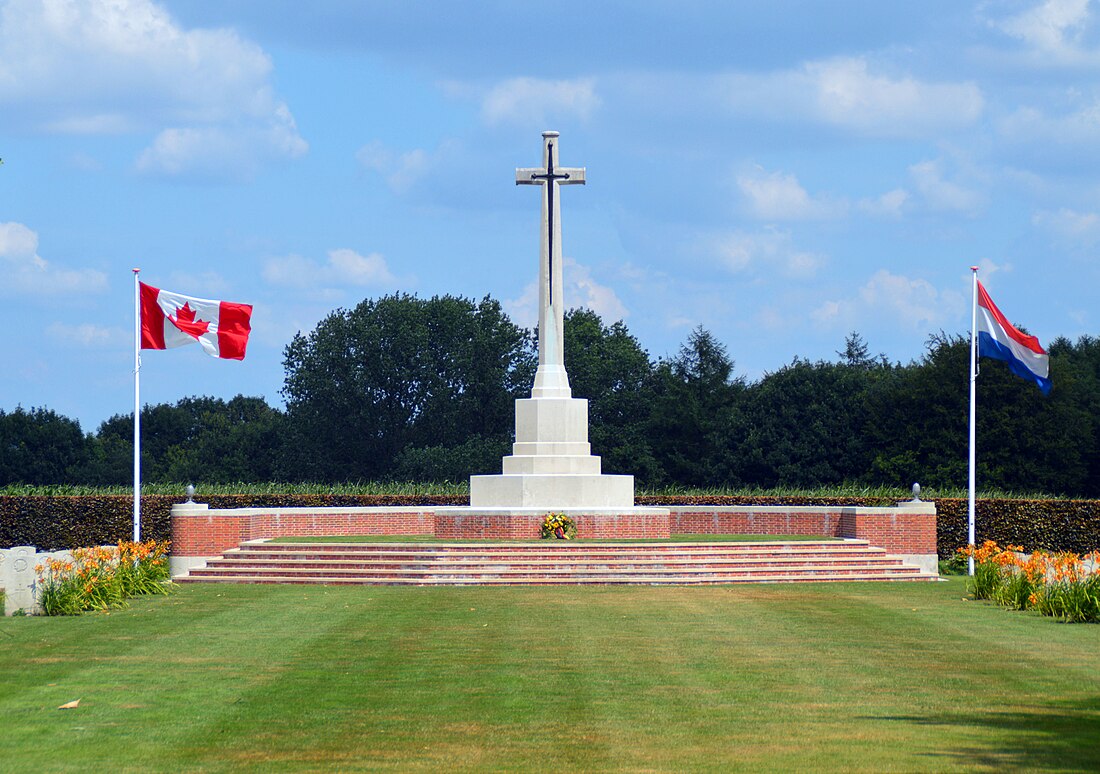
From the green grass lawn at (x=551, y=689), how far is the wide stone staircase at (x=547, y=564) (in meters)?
4.31

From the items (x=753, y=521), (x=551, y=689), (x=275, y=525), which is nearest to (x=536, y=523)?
(x=753, y=521)

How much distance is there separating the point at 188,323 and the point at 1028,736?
2260cm

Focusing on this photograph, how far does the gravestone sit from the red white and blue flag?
331 inches

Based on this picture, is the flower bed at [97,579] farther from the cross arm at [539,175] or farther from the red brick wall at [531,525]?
the cross arm at [539,175]

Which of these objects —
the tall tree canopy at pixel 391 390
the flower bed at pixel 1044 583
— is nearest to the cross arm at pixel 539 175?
the flower bed at pixel 1044 583

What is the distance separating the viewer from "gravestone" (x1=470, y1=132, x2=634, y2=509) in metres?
31.6

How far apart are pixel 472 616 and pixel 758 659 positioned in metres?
5.43

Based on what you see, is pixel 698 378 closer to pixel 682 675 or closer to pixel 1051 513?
pixel 1051 513

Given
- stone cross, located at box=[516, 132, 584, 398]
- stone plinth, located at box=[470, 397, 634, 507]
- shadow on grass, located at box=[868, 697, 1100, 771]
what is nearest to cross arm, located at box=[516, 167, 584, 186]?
stone cross, located at box=[516, 132, 584, 398]

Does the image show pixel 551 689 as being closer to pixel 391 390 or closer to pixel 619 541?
pixel 619 541

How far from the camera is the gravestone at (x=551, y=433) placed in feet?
104

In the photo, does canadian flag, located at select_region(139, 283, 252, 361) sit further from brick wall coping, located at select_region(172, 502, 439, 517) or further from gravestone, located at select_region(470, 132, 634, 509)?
gravestone, located at select_region(470, 132, 634, 509)

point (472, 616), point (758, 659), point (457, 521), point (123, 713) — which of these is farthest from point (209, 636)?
point (457, 521)

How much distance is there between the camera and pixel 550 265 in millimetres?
32625
